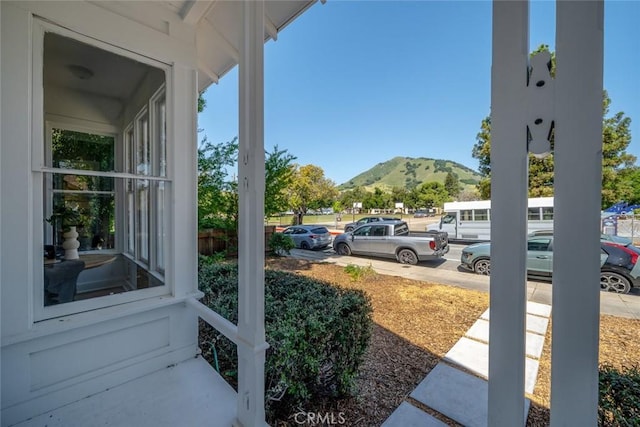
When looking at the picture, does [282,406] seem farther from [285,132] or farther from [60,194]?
[285,132]

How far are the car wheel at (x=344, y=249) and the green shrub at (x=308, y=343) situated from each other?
5.87 meters

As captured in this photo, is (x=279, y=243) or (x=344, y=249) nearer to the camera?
(x=279, y=243)

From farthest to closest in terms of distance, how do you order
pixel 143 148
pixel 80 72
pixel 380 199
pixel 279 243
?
1. pixel 279 243
2. pixel 380 199
3. pixel 143 148
4. pixel 80 72

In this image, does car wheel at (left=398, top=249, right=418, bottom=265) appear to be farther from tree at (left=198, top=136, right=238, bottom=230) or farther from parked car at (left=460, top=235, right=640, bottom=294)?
parked car at (left=460, top=235, right=640, bottom=294)

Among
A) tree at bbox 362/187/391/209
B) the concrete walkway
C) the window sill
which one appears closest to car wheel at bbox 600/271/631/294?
the concrete walkway

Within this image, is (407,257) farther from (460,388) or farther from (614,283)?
(614,283)

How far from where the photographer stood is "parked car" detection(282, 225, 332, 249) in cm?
934

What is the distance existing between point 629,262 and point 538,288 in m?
0.22

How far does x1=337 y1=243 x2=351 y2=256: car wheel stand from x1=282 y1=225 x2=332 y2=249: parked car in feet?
3.87

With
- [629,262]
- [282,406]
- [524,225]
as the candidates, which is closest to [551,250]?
[524,225]

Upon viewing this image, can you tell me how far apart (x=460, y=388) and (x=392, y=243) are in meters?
5.30

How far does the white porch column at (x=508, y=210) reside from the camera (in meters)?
0.67

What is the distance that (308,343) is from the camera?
1.62m

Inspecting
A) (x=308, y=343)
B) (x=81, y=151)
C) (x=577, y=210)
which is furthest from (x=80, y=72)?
(x=577, y=210)
